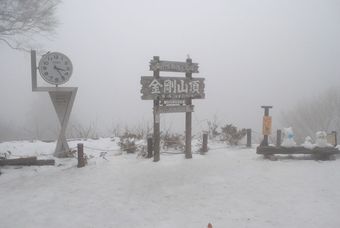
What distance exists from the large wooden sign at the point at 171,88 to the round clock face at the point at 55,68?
6.41 feet

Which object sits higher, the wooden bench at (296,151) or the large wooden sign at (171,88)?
the large wooden sign at (171,88)

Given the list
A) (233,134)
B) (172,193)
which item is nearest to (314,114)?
(233,134)

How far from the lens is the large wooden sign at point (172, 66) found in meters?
6.48

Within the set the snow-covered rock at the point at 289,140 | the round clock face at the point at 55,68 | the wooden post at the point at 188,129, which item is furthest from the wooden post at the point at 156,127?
the snow-covered rock at the point at 289,140

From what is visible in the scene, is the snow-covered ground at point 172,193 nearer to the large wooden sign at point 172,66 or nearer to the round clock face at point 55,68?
the round clock face at point 55,68

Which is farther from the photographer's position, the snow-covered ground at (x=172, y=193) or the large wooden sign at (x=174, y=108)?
the large wooden sign at (x=174, y=108)

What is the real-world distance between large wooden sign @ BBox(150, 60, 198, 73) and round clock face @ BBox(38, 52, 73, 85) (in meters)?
2.11

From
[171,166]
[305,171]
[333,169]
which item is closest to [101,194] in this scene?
[171,166]

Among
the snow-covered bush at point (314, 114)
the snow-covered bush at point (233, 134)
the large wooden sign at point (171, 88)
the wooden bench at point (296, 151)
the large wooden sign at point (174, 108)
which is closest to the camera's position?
the large wooden sign at point (171, 88)

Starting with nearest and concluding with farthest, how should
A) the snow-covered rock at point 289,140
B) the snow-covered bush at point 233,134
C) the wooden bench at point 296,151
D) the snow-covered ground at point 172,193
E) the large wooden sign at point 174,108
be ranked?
the snow-covered ground at point 172,193 < the large wooden sign at point 174,108 < the wooden bench at point 296,151 < the snow-covered rock at point 289,140 < the snow-covered bush at point 233,134

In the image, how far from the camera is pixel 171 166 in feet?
20.3

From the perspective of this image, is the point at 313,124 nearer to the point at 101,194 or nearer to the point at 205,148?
the point at 205,148

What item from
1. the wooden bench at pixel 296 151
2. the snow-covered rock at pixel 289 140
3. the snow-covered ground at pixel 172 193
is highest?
the snow-covered rock at pixel 289 140

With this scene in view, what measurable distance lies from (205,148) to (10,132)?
1004 inches
